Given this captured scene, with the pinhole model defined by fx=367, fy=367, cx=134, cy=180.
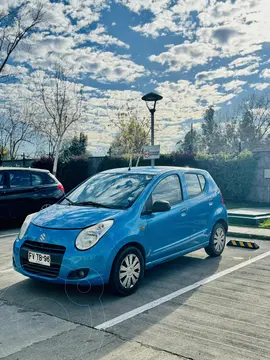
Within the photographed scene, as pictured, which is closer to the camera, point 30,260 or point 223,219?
point 30,260

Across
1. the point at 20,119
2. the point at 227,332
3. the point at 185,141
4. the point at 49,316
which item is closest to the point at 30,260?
the point at 49,316

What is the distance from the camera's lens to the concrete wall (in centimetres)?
1650

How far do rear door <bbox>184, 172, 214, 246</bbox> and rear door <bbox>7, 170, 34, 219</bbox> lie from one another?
5.41 metres

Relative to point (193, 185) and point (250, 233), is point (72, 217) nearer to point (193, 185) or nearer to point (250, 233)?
point (193, 185)

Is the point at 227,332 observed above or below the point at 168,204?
below

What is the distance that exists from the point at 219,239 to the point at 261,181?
10.8 metres

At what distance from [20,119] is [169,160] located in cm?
1354

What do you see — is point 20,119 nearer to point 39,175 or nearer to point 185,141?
point 39,175

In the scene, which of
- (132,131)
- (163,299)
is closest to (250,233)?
(163,299)

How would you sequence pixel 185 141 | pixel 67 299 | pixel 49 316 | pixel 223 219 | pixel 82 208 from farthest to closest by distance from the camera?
1. pixel 185 141
2. pixel 223 219
3. pixel 82 208
4. pixel 67 299
5. pixel 49 316

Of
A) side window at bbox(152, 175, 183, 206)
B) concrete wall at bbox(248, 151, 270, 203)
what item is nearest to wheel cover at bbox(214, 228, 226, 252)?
side window at bbox(152, 175, 183, 206)

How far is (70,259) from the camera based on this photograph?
4.27m

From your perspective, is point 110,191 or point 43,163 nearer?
point 110,191

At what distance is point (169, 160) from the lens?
18781mm
